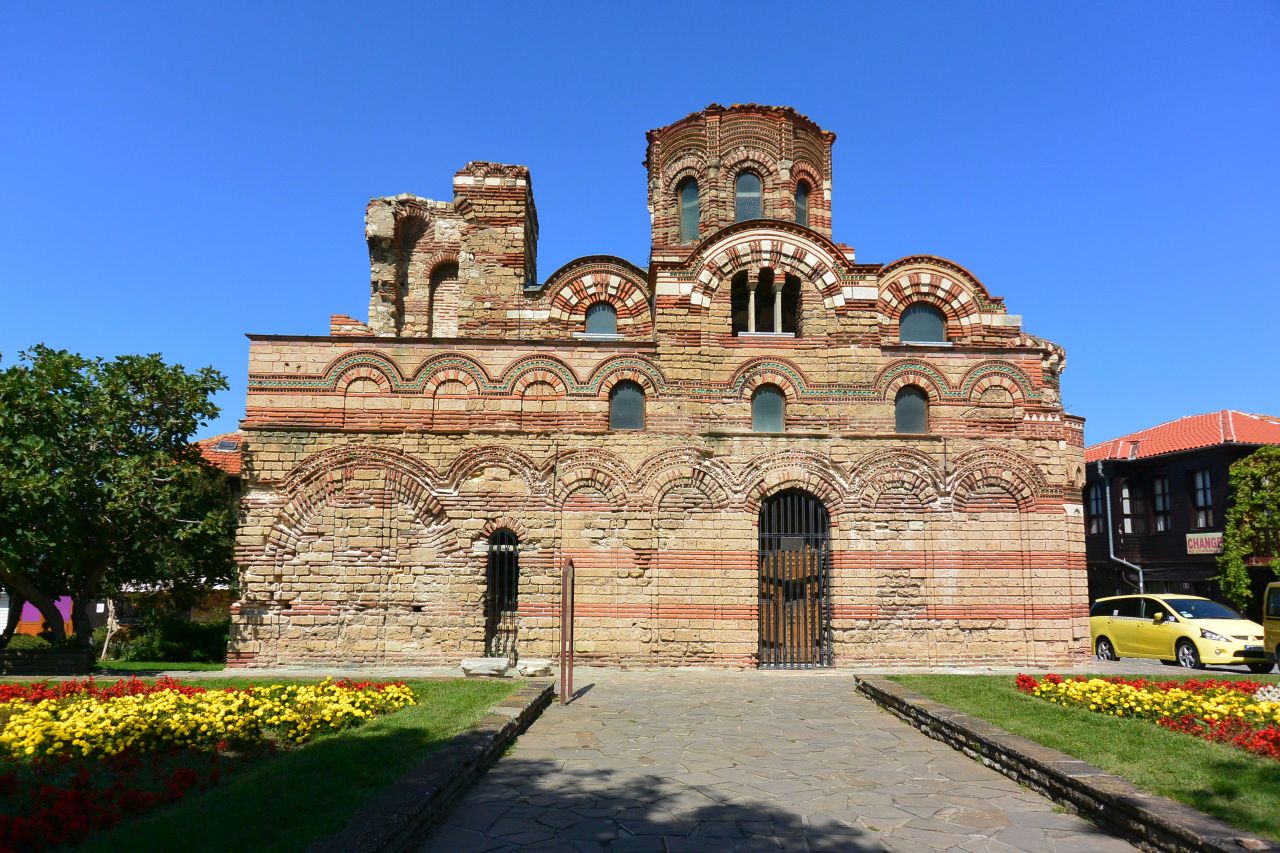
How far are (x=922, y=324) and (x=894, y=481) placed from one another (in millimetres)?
3529

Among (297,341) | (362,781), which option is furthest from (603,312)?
(362,781)

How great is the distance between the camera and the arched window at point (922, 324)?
1702 centimetres

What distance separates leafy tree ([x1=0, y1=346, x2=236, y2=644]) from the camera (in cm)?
1277

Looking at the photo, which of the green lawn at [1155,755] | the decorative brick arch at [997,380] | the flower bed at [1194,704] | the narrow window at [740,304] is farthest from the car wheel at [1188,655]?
the narrow window at [740,304]

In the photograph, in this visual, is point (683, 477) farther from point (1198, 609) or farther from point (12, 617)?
point (12, 617)

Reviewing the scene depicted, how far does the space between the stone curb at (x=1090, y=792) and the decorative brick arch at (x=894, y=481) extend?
20.6 ft

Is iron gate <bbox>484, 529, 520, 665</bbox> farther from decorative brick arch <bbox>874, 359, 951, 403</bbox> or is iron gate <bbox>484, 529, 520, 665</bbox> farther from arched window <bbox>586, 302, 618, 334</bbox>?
decorative brick arch <bbox>874, 359, 951, 403</bbox>

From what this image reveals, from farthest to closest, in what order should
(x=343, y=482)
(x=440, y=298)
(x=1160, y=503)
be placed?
(x=1160, y=503) → (x=440, y=298) → (x=343, y=482)

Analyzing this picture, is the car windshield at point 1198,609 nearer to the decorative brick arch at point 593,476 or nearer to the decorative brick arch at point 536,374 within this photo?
the decorative brick arch at point 593,476

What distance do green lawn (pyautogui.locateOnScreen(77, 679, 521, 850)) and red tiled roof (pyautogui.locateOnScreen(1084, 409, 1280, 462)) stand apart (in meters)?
24.6

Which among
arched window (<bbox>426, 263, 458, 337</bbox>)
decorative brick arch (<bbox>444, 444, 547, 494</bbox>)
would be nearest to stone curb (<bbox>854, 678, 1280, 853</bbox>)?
decorative brick arch (<bbox>444, 444, 547, 494</bbox>)

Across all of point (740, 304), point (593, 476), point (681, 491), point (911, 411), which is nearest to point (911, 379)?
point (911, 411)

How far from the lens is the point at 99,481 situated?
13.5m

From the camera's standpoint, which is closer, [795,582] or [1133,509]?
[795,582]
